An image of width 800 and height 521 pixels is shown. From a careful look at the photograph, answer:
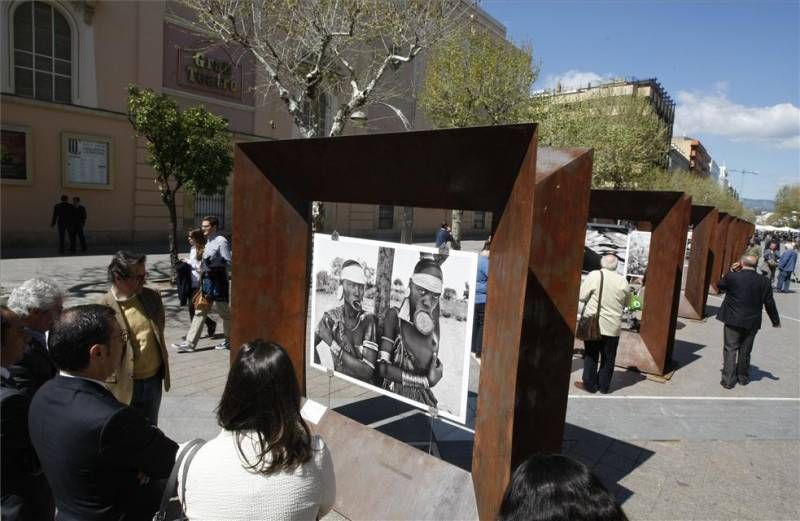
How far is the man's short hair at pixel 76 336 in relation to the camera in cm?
Answer: 194

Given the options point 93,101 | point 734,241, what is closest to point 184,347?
point 93,101

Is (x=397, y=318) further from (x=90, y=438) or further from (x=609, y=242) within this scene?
(x=609, y=242)

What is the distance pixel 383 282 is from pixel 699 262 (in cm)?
950

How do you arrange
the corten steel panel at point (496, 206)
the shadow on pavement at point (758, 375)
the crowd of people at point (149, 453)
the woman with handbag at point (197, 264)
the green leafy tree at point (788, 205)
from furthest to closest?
the green leafy tree at point (788, 205)
the woman with handbag at point (197, 264)
the shadow on pavement at point (758, 375)
the corten steel panel at point (496, 206)
the crowd of people at point (149, 453)

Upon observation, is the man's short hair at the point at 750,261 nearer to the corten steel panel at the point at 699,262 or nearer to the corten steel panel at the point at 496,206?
the corten steel panel at the point at 699,262

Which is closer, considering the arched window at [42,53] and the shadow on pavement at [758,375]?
the shadow on pavement at [758,375]

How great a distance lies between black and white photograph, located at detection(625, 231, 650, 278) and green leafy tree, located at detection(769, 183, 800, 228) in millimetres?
81392

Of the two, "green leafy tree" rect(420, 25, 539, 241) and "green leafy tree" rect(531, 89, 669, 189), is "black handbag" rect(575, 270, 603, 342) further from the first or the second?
"green leafy tree" rect(531, 89, 669, 189)

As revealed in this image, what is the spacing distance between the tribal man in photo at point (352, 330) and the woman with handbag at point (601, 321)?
2.94m

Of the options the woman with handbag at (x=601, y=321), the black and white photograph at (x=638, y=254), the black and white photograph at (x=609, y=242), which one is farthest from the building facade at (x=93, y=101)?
the woman with handbag at (x=601, y=321)

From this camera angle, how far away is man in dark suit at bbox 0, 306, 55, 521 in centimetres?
204

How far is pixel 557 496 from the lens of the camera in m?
1.16

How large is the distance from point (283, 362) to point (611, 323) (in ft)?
16.3

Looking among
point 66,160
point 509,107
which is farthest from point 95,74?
point 509,107
